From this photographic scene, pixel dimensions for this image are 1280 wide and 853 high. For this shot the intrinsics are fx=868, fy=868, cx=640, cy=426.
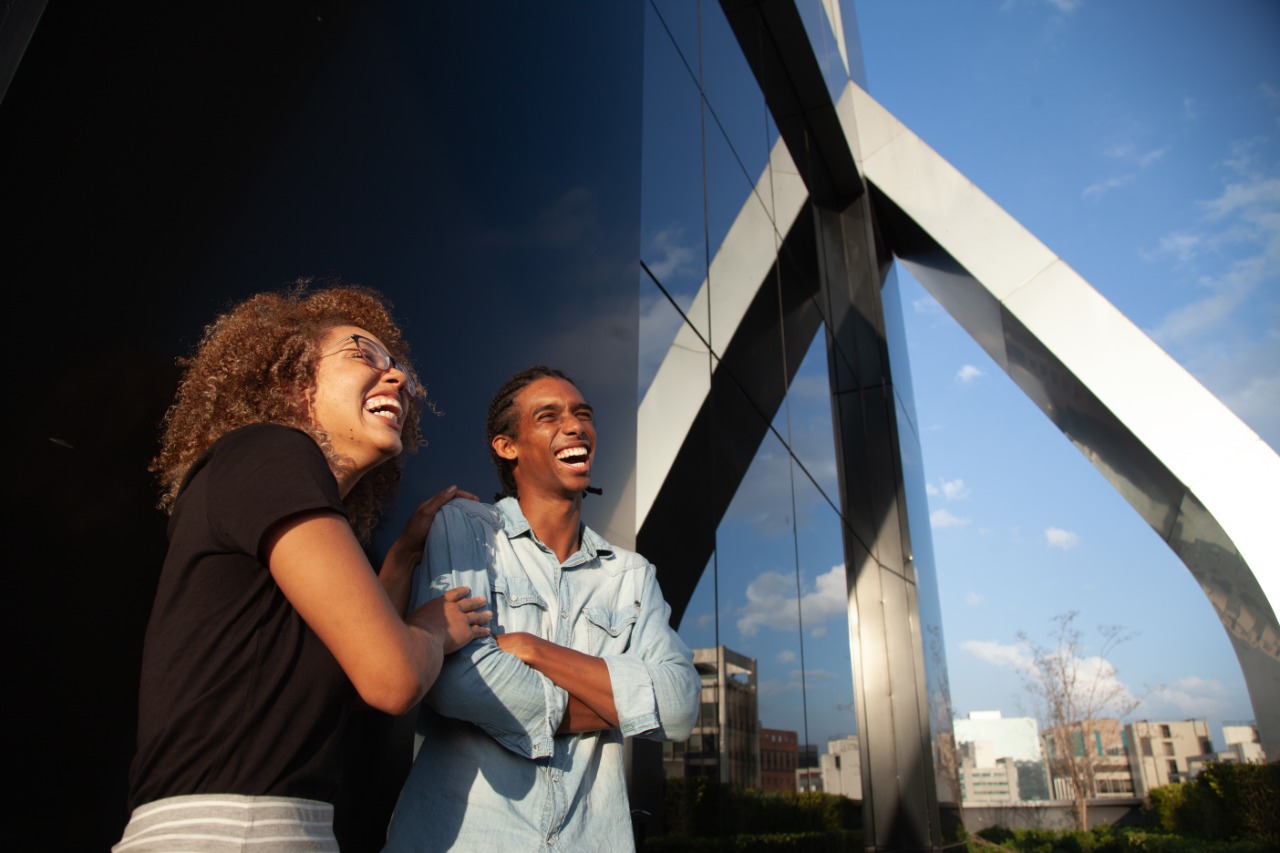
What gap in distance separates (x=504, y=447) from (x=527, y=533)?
0.43 meters

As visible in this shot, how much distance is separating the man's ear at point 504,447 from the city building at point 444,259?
123mm

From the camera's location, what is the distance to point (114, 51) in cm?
156

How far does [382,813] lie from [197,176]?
4.81 feet

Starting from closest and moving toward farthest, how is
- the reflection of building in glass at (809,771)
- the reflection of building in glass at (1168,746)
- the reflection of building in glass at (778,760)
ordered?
1. the reflection of building in glass at (778,760)
2. the reflection of building in glass at (809,771)
3. the reflection of building in glass at (1168,746)

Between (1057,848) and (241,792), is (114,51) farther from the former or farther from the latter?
(1057,848)

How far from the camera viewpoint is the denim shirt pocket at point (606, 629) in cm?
194

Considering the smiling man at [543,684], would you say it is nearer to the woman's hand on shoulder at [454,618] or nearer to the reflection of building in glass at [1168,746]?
the woman's hand on shoulder at [454,618]

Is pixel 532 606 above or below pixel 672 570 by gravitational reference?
below

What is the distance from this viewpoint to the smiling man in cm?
160

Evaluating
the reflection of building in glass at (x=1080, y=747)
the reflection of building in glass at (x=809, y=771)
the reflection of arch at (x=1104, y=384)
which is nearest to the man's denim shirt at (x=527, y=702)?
Answer: the reflection of building in glass at (x=809, y=771)

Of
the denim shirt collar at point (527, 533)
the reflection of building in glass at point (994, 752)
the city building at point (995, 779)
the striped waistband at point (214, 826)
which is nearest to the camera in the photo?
the striped waistband at point (214, 826)

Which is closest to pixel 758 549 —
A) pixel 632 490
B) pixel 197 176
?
pixel 632 490

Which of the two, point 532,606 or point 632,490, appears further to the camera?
point 632,490

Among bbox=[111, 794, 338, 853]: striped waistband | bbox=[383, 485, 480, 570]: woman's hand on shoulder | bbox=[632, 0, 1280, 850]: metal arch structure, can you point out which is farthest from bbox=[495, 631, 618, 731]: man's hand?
bbox=[632, 0, 1280, 850]: metal arch structure
